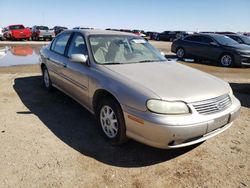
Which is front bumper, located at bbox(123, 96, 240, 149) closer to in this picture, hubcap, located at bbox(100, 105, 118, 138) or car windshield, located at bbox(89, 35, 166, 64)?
hubcap, located at bbox(100, 105, 118, 138)

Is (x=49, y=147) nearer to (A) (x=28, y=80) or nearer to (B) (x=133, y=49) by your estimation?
(B) (x=133, y=49)

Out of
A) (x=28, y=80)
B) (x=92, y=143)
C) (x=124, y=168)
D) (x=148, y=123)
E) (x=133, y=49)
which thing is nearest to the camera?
(x=148, y=123)

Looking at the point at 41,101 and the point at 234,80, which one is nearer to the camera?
the point at 41,101

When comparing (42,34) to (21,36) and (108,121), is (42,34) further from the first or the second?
(108,121)

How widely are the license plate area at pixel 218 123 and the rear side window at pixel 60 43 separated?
10.8 feet

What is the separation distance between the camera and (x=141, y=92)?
3.25 m

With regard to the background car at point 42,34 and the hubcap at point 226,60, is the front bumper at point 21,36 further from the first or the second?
the hubcap at point 226,60

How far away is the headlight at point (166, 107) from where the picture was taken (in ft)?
10.2

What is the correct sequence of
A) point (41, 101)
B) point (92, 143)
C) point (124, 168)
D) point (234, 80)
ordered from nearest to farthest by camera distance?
point (124, 168) → point (92, 143) → point (41, 101) → point (234, 80)

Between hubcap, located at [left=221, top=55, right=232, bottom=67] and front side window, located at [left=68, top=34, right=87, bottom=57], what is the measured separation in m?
8.91

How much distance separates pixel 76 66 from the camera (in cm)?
458

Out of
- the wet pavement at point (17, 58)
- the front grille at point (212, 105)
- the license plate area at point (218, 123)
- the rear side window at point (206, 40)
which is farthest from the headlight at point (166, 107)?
the rear side window at point (206, 40)

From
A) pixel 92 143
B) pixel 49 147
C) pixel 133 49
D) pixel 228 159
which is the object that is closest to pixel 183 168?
pixel 228 159

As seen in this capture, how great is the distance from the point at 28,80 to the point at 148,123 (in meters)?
5.73
